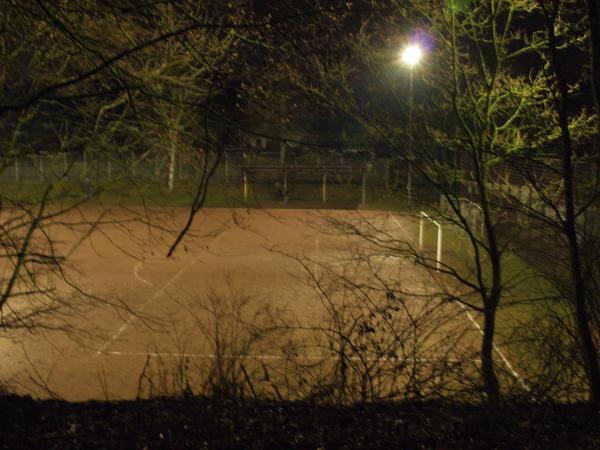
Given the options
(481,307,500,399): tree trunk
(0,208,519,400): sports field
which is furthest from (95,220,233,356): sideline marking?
(481,307,500,399): tree trunk

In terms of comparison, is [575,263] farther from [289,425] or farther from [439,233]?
[439,233]

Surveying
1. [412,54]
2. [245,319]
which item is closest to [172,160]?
[412,54]

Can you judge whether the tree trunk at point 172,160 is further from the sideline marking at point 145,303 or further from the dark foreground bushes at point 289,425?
the dark foreground bushes at point 289,425

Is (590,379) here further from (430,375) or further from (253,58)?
(253,58)

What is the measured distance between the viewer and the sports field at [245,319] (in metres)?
6.05

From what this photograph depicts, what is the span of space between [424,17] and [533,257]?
3.45 metres

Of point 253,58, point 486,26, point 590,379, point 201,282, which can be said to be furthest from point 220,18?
point 201,282

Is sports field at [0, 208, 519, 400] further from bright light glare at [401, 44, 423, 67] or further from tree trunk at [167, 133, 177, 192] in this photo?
bright light glare at [401, 44, 423, 67]

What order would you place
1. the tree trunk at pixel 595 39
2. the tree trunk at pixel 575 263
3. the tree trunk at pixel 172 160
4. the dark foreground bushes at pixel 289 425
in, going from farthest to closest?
1. the tree trunk at pixel 172 160
2. the tree trunk at pixel 575 263
3. the tree trunk at pixel 595 39
4. the dark foreground bushes at pixel 289 425

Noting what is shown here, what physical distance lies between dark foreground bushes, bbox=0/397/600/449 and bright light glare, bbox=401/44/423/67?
5.38 meters

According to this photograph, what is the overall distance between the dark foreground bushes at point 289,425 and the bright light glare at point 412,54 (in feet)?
17.6

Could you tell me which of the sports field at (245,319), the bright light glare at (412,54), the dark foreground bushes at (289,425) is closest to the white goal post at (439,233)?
the sports field at (245,319)

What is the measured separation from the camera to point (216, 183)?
20.1ft

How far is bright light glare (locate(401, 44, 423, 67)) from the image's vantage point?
8.83 m
